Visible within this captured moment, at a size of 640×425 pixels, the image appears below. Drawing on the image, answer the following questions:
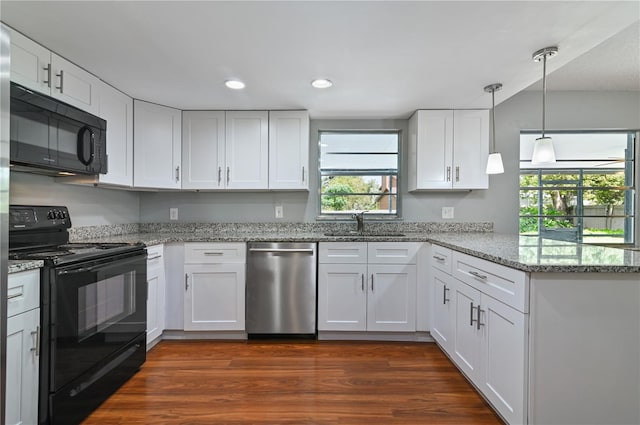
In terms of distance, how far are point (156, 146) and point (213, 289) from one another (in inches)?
55.2

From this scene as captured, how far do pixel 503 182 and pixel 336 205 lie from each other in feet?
5.79

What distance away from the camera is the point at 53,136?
1.79 m

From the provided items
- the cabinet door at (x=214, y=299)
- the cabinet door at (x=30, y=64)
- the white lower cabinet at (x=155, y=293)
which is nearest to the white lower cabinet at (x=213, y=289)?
the cabinet door at (x=214, y=299)

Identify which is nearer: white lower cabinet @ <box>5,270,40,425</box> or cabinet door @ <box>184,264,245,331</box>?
white lower cabinet @ <box>5,270,40,425</box>

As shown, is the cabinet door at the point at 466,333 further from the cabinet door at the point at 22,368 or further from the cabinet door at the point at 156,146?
the cabinet door at the point at 156,146

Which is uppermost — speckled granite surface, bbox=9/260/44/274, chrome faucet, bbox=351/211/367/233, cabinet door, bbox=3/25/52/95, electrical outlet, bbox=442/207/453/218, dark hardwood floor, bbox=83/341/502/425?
cabinet door, bbox=3/25/52/95

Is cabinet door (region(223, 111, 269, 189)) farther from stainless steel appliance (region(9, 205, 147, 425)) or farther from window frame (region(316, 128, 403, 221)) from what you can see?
stainless steel appliance (region(9, 205, 147, 425))

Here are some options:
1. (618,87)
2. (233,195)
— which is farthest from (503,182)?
(233,195)

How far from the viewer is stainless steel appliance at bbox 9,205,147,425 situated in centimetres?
148

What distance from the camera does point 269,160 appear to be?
299 centimetres

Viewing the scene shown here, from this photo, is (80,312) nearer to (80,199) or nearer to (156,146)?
(80,199)

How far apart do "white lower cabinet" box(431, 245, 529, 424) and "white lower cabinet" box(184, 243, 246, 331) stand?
1.68 m

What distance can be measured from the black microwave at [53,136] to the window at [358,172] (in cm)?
201

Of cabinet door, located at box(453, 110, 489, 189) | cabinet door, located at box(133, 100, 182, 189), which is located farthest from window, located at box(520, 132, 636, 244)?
cabinet door, located at box(133, 100, 182, 189)
